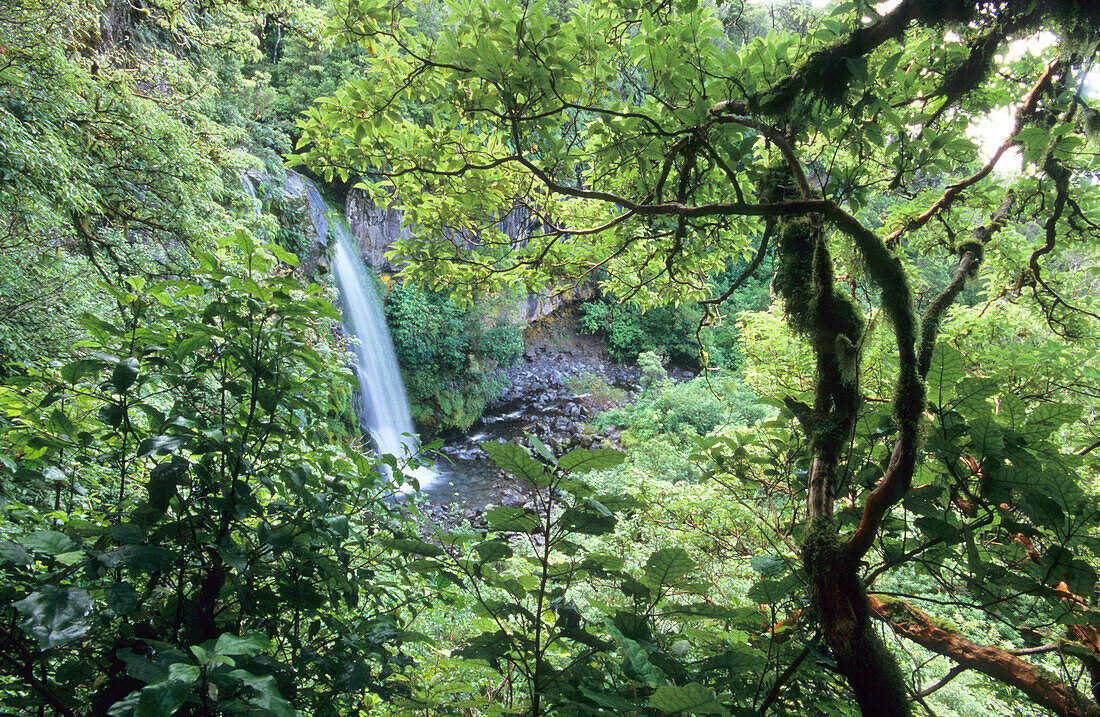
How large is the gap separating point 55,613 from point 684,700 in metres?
0.82

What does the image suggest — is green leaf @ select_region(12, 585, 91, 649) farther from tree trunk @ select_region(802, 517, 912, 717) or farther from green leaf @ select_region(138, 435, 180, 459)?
tree trunk @ select_region(802, 517, 912, 717)

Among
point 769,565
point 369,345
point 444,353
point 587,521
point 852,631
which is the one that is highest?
point 444,353

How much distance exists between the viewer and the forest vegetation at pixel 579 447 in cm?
78

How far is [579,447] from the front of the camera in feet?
6.31

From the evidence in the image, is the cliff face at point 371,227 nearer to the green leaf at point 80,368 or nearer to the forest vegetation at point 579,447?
the forest vegetation at point 579,447

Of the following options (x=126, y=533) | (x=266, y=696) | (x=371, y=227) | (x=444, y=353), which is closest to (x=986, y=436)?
(x=266, y=696)

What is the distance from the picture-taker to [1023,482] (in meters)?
0.80

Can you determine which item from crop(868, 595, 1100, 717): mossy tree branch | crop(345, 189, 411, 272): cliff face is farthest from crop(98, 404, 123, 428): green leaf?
crop(345, 189, 411, 272): cliff face

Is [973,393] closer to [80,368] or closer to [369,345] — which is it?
[80,368]

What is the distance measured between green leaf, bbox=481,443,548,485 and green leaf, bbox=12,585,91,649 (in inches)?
22.0

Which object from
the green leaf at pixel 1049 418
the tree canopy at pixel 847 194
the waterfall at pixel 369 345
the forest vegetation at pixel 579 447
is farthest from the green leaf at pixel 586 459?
the waterfall at pixel 369 345

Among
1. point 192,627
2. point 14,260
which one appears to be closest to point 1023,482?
point 192,627

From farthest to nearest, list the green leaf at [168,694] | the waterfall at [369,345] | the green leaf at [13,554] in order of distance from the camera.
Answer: the waterfall at [369,345]
the green leaf at [13,554]
the green leaf at [168,694]

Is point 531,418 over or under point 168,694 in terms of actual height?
over
